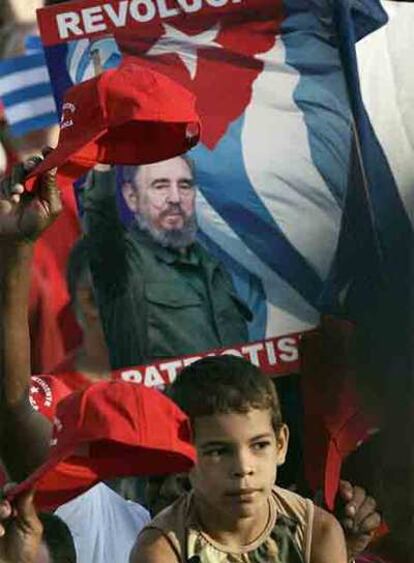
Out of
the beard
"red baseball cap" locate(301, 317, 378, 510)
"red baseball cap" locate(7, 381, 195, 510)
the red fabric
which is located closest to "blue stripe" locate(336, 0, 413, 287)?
"red baseball cap" locate(301, 317, 378, 510)

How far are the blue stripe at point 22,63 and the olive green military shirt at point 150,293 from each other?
11.7 inches

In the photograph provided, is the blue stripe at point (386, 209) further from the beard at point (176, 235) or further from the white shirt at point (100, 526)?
the white shirt at point (100, 526)

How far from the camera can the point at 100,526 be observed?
162 inches

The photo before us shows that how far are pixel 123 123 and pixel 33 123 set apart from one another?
1892 mm

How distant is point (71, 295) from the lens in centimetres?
445

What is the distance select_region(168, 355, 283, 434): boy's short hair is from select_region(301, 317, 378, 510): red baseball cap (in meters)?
1.74

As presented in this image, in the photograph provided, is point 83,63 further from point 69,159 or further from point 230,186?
point 69,159

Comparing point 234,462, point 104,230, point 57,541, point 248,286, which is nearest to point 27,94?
point 104,230

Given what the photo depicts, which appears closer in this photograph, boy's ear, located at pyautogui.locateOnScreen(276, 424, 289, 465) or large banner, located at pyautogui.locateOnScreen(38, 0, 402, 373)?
boy's ear, located at pyautogui.locateOnScreen(276, 424, 289, 465)

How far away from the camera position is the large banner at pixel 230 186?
14.7 feet

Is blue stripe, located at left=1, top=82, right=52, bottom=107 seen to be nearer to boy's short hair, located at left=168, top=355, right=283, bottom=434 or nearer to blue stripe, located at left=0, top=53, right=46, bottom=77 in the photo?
blue stripe, located at left=0, top=53, right=46, bottom=77

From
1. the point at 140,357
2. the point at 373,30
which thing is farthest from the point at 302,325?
the point at 373,30

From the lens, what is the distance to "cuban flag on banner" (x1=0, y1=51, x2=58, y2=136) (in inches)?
174

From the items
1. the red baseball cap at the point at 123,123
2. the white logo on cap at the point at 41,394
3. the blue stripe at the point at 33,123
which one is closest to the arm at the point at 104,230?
the blue stripe at the point at 33,123
